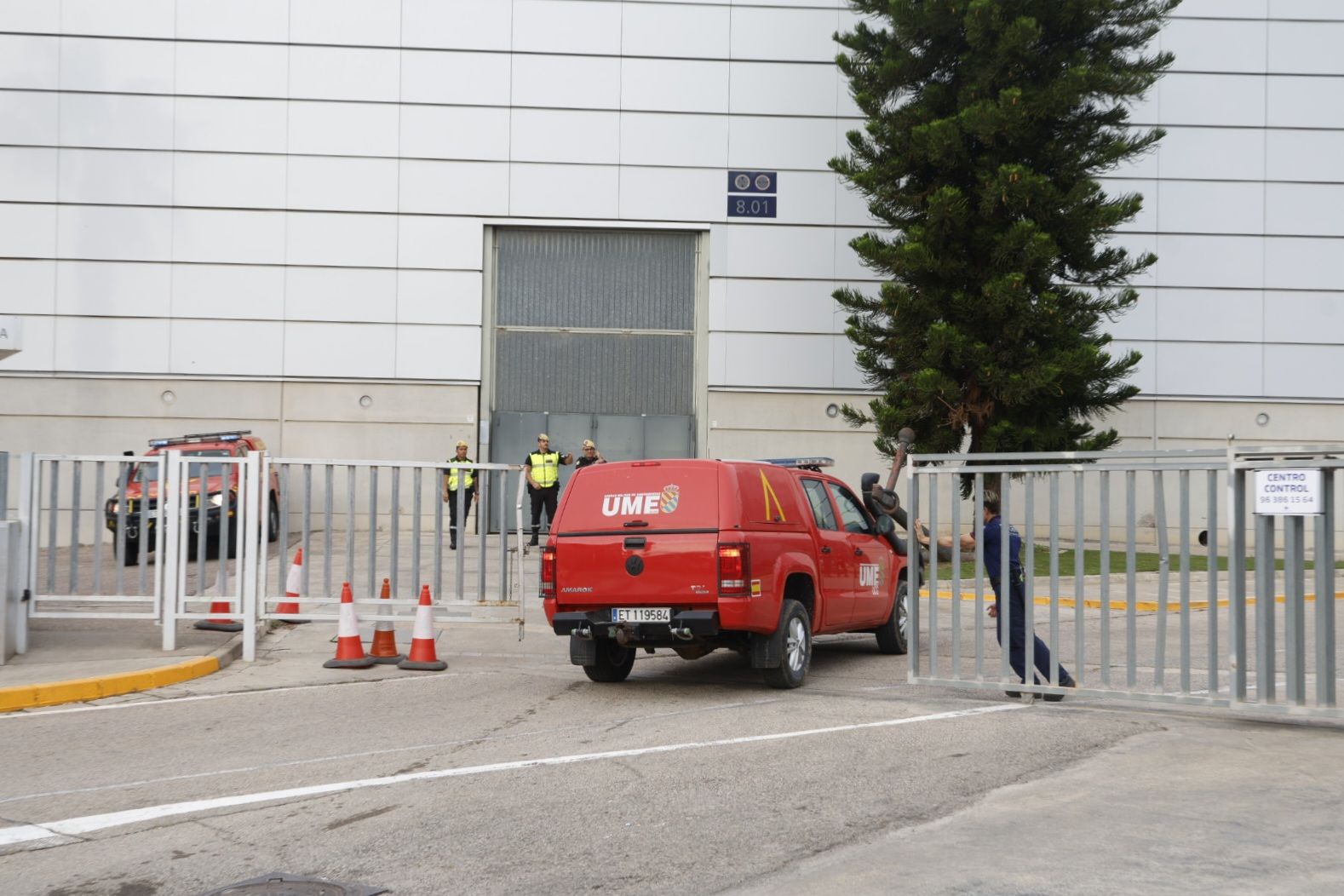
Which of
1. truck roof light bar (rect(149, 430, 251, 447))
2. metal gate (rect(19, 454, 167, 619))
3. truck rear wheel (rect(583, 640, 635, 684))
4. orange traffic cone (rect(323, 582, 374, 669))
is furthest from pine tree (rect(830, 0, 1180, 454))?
metal gate (rect(19, 454, 167, 619))

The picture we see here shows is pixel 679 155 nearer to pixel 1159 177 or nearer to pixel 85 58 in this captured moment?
pixel 1159 177

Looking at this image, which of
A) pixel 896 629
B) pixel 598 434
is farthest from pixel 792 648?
pixel 598 434

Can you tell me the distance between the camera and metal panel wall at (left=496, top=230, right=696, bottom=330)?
27359 millimetres

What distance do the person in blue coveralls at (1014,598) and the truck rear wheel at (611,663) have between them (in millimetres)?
3140

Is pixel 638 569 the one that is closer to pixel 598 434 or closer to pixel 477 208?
pixel 598 434

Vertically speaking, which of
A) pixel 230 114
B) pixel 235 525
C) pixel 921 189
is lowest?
pixel 235 525

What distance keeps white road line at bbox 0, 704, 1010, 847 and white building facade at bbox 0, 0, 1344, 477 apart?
60.1 feet

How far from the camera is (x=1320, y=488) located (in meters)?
8.74

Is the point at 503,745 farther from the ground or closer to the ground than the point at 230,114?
closer to the ground

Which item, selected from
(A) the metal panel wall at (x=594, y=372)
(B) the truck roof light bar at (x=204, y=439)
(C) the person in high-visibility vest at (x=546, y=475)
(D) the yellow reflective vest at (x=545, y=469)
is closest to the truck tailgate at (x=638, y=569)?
(C) the person in high-visibility vest at (x=546, y=475)

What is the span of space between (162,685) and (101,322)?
16.9 meters

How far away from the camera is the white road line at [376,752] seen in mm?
7492

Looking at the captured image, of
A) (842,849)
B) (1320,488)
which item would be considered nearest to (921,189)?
(1320,488)

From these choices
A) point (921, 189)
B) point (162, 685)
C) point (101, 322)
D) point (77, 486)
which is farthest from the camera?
point (101, 322)
